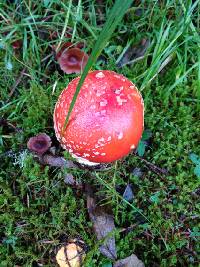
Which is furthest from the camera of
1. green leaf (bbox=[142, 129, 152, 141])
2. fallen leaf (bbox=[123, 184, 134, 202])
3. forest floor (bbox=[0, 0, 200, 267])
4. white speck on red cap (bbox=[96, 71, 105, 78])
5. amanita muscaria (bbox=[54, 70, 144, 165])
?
green leaf (bbox=[142, 129, 152, 141])

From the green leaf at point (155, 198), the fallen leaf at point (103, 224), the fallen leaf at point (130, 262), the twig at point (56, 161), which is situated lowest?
the fallen leaf at point (130, 262)

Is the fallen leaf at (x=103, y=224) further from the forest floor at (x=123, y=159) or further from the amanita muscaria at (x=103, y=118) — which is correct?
the amanita muscaria at (x=103, y=118)

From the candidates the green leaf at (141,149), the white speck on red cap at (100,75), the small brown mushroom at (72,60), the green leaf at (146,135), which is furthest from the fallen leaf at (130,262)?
the small brown mushroom at (72,60)

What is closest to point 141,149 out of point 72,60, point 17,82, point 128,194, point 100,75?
point 128,194

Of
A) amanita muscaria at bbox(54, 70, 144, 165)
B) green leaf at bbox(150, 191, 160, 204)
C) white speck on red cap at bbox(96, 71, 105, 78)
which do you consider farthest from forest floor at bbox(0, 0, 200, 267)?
white speck on red cap at bbox(96, 71, 105, 78)

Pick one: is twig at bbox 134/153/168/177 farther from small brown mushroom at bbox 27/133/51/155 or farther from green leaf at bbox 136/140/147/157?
small brown mushroom at bbox 27/133/51/155

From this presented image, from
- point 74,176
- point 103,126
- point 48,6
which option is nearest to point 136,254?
point 74,176
